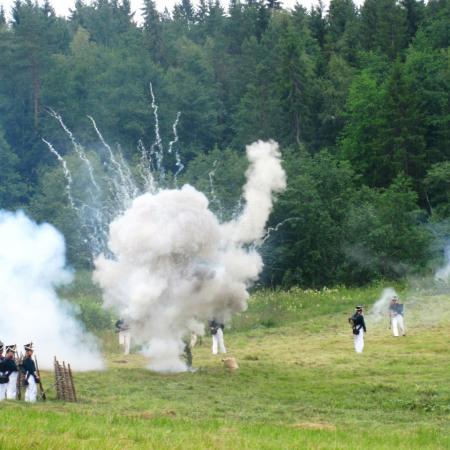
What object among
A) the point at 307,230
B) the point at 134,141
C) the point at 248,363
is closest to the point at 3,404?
the point at 248,363

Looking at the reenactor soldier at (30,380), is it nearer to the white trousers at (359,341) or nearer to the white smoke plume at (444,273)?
the white trousers at (359,341)

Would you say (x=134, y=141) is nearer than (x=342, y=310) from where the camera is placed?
No

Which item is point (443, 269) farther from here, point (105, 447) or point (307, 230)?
point (105, 447)

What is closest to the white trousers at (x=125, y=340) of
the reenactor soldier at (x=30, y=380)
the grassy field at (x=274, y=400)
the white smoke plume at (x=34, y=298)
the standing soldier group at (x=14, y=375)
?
the grassy field at (x=274, y=400)

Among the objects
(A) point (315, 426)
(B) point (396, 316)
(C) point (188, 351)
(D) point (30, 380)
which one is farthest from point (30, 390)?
(B) point (396, 316)

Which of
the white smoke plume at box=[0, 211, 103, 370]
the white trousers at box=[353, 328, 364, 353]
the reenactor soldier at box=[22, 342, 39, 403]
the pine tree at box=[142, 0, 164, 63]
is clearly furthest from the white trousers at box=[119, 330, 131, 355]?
the pine tree at box=[142, 0, 164, 63]

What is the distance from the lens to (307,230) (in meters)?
79.4

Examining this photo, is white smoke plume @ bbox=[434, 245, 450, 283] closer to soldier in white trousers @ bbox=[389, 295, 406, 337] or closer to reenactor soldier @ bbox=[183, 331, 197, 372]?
soldier in white trousers @ bbox=[389, 295, 406, 337]

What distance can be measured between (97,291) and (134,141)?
154 ft

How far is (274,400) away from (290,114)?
79.4 m

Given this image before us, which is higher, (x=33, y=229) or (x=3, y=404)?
(x=33, y=229)

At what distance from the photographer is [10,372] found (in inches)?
1353

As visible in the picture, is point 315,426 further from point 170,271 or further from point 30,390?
point 170,271

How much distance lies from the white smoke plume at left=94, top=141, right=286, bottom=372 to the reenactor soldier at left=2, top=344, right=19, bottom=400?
5.95 metres
